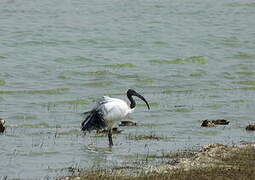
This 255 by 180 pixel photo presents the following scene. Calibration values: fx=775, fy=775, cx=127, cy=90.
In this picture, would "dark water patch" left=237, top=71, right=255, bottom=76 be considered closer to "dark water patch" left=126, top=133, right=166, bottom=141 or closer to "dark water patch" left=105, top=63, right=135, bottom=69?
"dark water patch" left=105, top=63, right=135, bottom=69

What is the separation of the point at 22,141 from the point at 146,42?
17614mm

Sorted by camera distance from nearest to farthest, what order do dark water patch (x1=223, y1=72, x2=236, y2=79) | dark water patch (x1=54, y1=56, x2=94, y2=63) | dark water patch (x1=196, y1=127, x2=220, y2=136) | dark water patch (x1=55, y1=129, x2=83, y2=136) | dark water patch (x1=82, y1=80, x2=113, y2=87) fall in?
dark water patch (x1=55, y1=129, x2=83, y2=136), dark water patch (x1=196, y1=127, x2=220, y2=136), dark water patch (x1=82, y1=80, x2=113, y2=87), dark water patch (x1=223, y1=72, x2=236, y2=79), dark water patch (x1=54, y1=56, x2=94, y2=63)

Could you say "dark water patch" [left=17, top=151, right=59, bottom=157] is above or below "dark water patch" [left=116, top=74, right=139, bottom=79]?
below

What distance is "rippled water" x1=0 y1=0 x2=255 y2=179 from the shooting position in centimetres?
1326

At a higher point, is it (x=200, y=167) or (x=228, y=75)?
(x=228, y=75)

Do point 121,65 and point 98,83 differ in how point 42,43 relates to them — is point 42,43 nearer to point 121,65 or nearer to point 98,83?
point 121,65

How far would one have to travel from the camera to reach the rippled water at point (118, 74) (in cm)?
1326

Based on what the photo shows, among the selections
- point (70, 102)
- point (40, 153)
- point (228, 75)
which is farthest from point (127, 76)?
point (40, 153)

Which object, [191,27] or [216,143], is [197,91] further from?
[191,27]

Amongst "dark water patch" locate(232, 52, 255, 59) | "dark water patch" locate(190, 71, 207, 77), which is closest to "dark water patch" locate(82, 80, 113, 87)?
"dark water patch" locate(190, 71, 207, 77)

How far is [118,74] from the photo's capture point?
23594mm

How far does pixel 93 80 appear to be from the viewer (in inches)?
888

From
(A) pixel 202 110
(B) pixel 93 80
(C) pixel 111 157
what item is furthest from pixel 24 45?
A: (C) pixel 111 157

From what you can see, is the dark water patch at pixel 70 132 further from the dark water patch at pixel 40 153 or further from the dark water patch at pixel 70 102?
the dark water patch at pixel 70 102
